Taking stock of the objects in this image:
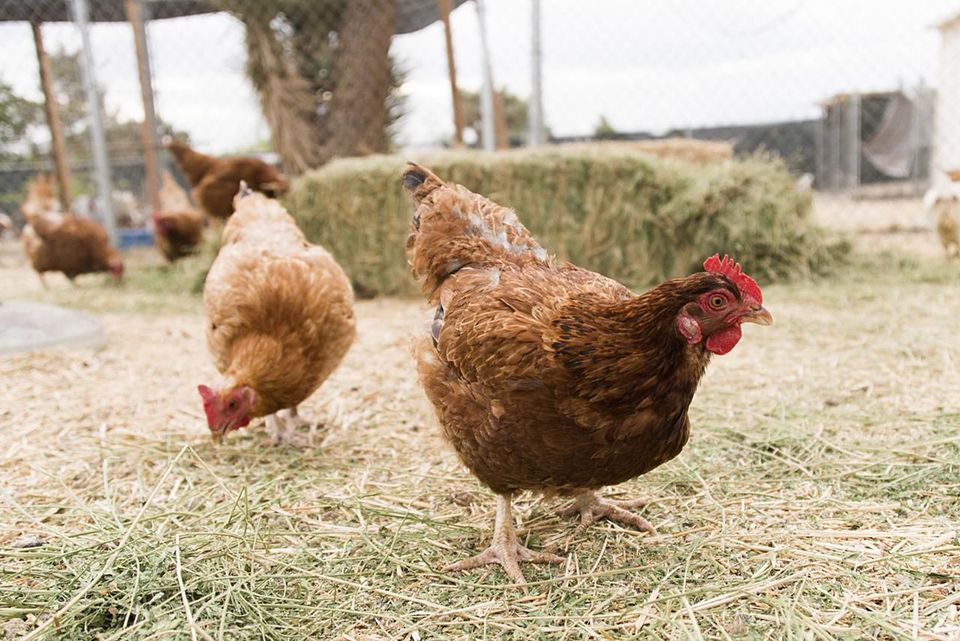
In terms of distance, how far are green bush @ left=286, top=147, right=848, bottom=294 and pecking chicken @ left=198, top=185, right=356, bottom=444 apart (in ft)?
10.8

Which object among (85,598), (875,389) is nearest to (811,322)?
(875,389)

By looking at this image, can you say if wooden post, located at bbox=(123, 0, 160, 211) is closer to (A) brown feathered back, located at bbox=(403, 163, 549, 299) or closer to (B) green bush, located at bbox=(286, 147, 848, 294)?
(B) green bush, located at bbox=(286, 147, 848, 294)

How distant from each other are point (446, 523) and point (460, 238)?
1.10 metres

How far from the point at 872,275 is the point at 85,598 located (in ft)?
22.7

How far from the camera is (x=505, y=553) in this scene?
2262mm

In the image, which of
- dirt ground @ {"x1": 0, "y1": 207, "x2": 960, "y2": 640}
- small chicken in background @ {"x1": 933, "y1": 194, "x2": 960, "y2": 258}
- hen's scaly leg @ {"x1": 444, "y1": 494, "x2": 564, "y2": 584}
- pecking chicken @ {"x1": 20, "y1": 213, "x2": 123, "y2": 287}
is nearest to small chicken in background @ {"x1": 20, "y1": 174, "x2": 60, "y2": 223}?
pecking chicken @ {"x1": 20, "y1": 213, "x2": 123, "y2": 287}

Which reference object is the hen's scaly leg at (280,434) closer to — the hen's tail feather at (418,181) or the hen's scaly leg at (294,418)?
the hen's scaly leg at (294,418)

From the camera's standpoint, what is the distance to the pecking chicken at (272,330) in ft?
9.88

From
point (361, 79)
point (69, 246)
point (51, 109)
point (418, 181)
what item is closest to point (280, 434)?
point (418, 181)

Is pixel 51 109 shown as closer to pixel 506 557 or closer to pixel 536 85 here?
pixel 536 85

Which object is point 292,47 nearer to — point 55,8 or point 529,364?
point 55,8

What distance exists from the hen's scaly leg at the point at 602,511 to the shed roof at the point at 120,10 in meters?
7.88

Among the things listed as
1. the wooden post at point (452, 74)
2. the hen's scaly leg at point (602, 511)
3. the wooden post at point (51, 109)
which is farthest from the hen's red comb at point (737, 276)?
the wooden post at point (51, 109)

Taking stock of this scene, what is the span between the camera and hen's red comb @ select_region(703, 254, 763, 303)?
1.90 meters
